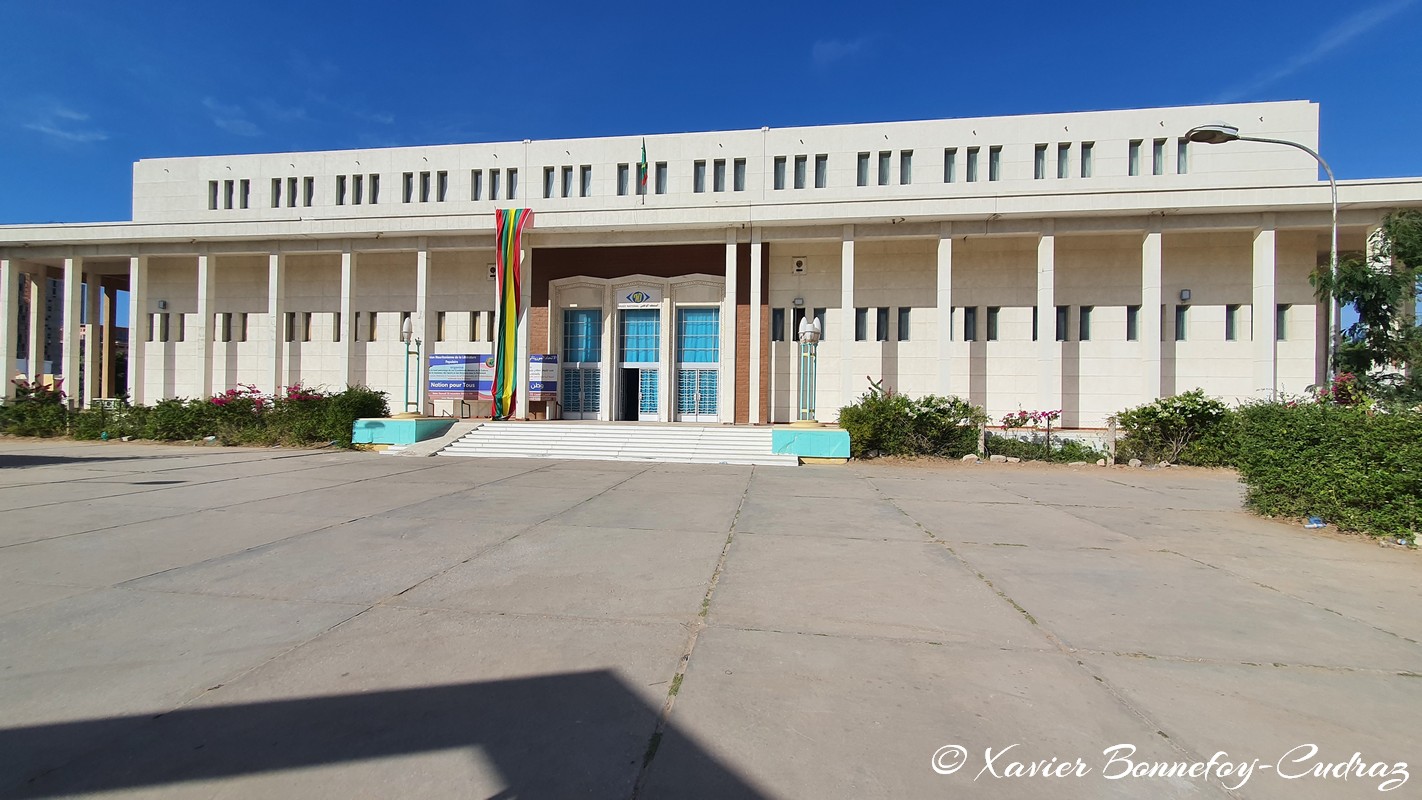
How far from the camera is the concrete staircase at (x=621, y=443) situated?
16.9m

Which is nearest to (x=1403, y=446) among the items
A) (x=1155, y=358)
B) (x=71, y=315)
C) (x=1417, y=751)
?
(x=1417, y=751)

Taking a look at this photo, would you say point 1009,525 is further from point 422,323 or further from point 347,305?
point 347,305

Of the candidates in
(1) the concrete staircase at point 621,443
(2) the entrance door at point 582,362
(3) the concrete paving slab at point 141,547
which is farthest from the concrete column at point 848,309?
(3) the concrete paving slab at point 141,547

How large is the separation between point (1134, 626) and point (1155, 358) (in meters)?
20.5

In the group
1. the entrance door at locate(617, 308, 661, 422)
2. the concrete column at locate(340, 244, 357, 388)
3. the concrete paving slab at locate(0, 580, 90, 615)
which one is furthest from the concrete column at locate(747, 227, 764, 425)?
the concrete paving slab at locate(0, 580, 90, 615)

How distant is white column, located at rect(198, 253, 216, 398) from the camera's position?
977 inches

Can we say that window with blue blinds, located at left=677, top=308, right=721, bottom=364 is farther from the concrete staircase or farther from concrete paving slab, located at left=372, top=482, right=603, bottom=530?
concrete paving slab, located at left=372, top=482, right=603, bottom=530

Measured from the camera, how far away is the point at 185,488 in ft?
32.2

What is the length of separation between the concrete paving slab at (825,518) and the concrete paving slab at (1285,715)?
11.8 feet

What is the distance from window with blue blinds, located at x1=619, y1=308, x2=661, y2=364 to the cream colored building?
3.9 inches

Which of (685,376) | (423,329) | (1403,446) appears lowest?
Result: (1403,446)

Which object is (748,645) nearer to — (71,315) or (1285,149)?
(1285,149)

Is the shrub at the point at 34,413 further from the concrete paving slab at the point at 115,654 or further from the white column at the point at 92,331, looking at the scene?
the concrete paving slab at the point at 115,654

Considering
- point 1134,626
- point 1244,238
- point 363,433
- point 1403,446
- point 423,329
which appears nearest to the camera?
point 1134,626
